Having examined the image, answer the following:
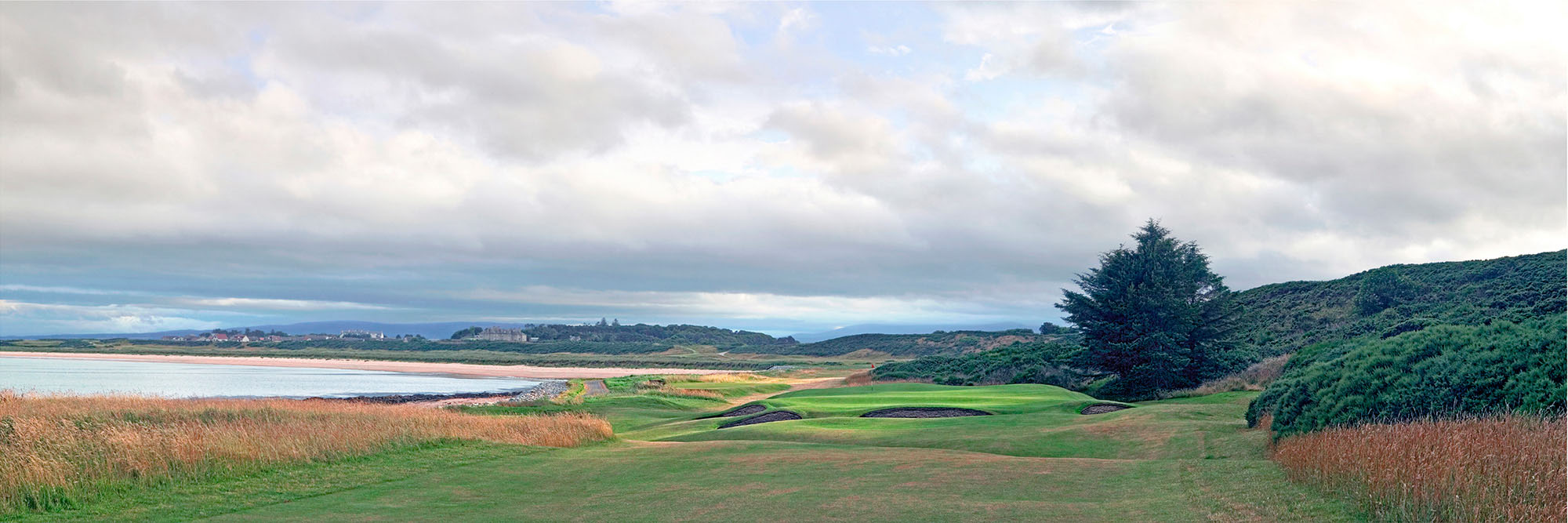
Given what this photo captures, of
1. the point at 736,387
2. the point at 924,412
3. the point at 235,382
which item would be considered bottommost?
the point at 235,382

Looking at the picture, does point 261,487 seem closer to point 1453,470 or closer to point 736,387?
point 1453,470

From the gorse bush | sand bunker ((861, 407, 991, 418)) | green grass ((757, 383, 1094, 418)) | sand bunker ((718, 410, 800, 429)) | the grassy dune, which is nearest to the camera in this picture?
the grassy dune

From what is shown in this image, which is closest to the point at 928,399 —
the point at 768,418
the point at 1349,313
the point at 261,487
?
the point at 768,418

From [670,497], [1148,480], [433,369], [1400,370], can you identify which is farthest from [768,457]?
[433,369]

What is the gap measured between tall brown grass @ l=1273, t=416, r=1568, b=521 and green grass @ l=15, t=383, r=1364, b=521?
531 millimetres

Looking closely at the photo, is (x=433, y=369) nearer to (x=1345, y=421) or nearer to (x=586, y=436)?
(x=586, y=436)

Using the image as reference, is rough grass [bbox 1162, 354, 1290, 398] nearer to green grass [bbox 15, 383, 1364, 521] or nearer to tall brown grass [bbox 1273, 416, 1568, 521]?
green grass [bbox 15, 383, 1364, 521]

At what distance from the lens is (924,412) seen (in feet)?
106

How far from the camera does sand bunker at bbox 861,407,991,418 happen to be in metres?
31.4

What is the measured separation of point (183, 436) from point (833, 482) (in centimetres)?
1222

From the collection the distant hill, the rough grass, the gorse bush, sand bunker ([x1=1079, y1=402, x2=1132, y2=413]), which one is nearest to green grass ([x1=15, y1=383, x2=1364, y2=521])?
the gorse bush

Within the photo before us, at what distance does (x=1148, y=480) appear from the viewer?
14.8 metres

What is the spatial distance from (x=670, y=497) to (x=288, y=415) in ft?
50.3

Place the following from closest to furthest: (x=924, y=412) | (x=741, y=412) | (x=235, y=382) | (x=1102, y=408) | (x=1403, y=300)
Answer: (x=924, y=412) → (x=1102, y=408) → (x=741, y=412) → (x=1403, y=300) → (x=235, y=382)
